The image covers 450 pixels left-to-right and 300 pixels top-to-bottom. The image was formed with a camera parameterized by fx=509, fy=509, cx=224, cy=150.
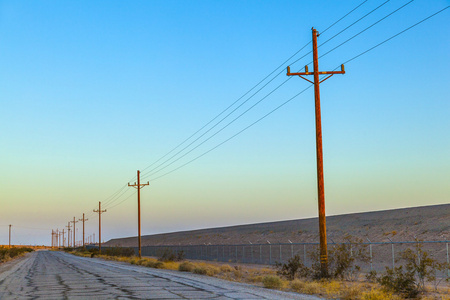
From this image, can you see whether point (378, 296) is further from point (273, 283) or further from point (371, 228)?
point (371, 228)

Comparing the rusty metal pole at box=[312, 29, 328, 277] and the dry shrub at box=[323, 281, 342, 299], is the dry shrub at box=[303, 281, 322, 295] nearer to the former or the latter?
the dry shrub at box=[323, 281, 342, 299]

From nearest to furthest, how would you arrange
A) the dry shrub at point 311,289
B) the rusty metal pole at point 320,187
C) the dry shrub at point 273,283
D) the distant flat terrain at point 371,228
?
1. the dry shrub at point 311,289
2. the dry shrub at point 273,283
3. the rusty metal pole at point 320,187
4. the distant flat terrain at point 371,228

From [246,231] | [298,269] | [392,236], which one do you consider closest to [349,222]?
[392,236]

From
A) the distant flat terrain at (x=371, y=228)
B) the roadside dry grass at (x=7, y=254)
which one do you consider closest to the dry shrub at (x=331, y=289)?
the distant flat terrain at (x=371, y=228)

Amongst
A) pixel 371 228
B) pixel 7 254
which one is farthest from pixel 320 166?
pixel 7 254

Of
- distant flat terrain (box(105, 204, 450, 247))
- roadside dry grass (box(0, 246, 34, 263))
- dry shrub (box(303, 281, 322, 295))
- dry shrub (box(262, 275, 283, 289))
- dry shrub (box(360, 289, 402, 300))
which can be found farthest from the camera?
roadside dry grass (box(0, 246, 34, 263))

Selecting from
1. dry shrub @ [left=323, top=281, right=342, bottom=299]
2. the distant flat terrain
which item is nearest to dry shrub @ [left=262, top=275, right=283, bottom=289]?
dry shrub @ [left=323, top=281, right=342, bottom=299]

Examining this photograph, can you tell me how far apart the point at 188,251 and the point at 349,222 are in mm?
30015

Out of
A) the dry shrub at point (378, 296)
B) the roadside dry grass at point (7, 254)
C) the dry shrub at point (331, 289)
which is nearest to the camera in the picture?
the dry shrub at point (378, 296)

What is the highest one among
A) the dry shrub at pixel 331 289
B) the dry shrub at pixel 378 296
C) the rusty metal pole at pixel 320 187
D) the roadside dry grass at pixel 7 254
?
the rusty metal pole at pixel 320 187

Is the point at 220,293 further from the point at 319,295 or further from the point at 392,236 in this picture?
the point at 392,236

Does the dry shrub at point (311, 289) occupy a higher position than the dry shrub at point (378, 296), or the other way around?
the dry shrub at point (378, 296)

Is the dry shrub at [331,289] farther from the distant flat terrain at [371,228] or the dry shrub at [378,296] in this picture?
the distant flat terrain at [371,228]

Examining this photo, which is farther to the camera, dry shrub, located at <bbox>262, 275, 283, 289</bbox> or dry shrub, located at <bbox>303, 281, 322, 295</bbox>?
dry shrub, located at <bbox>262, 275, 283, 289</bbox>
